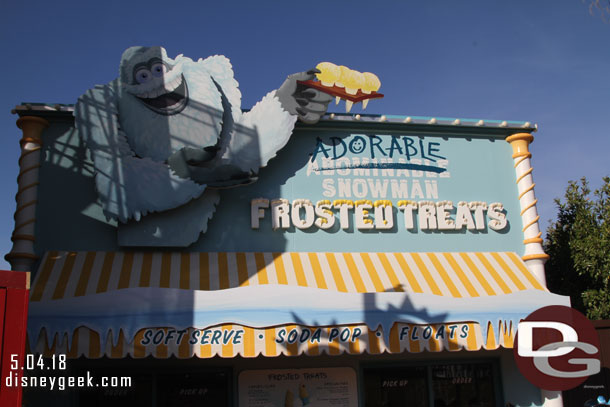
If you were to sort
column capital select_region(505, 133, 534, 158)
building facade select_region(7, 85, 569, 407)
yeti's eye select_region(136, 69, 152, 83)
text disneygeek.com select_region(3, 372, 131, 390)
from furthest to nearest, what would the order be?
column capital select_region(505, 133, 534, 158) → yeti's eye select_region(136, 69, 152, 83) → text disneygeek.com select_region(3, 372, 131, 390) → building facade select_region(7, 85, 569, 407)

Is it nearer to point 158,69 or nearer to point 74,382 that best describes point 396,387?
point 74,382

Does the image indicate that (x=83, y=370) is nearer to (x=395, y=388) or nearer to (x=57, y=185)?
(x=57, y=185)

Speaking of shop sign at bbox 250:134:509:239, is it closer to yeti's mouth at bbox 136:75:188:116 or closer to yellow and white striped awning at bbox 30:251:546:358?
yellow and white striped awning at bbox 30:251:546:358

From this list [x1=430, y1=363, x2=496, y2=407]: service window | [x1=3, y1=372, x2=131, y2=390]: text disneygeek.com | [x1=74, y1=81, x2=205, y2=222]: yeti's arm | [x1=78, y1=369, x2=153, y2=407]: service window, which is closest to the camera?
[x1=3, y1=372, x2=131, y2=390]: text disneygeek.com

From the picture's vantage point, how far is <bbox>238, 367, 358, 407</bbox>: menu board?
10.7 meters

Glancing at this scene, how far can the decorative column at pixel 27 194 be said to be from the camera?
10.3 meters

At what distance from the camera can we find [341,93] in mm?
12164

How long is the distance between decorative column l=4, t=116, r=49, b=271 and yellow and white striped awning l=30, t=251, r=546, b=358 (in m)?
0.39

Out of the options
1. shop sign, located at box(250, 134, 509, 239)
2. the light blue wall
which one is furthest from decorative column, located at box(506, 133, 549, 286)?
shop sign, located at box(250, 134, 509, 239)

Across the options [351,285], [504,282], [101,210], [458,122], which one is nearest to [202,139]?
[101,210]

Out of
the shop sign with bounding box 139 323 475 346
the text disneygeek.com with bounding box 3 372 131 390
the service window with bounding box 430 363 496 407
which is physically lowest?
the service window with bounding box 430 363 496 407

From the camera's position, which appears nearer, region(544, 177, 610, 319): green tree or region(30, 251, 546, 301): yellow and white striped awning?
region(30, 251, 546, 301): yellow and white striped awning

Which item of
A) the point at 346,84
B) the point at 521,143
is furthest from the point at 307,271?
the point at 521,143

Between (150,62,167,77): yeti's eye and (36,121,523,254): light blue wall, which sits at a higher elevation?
(150,62,167,77): yeti's eye
